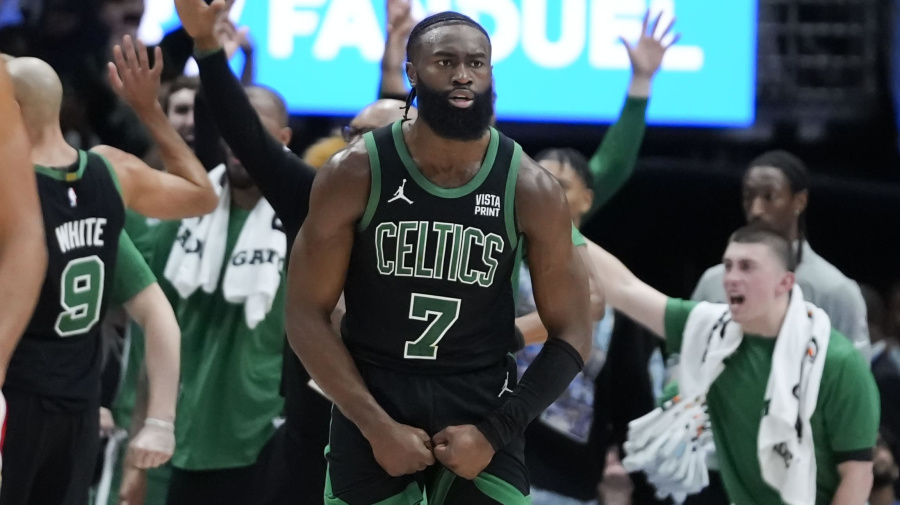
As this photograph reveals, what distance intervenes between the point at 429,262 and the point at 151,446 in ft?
3.95

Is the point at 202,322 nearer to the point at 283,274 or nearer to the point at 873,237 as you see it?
the point at 283,274

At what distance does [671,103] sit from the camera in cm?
614

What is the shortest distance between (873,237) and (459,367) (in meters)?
4.19

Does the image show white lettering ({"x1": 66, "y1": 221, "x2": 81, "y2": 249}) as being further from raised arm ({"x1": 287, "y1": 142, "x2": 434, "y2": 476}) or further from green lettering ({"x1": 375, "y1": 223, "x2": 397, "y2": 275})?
green lettering ({"x1": 375, "y1": 223, "x2": 397, "y2": 275})

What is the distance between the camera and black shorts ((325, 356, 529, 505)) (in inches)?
113

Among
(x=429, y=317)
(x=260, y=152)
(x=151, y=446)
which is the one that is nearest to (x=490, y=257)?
(x=429, y=317)

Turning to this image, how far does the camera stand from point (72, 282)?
11.6 ft

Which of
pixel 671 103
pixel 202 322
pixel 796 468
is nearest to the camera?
pixel 796 468

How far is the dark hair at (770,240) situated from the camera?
14.7ft

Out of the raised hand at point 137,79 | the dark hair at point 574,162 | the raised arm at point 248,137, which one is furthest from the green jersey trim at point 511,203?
the dark hair at point 574,162

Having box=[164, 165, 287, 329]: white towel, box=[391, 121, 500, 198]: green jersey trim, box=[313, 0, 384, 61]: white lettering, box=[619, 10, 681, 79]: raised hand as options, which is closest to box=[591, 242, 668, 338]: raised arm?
box=[619, 10, 681, 79]: raised hand

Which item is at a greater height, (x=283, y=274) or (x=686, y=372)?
(x=283, y=274)

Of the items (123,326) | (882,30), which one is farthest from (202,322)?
(882,30)

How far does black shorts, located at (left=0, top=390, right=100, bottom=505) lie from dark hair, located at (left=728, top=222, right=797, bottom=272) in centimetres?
195
